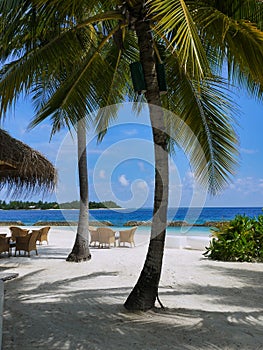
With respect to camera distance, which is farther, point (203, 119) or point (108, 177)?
point (108, 177)

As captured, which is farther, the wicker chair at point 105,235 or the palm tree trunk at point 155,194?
the wicker chair at point 105,235

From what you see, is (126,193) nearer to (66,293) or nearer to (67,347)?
(66,293)

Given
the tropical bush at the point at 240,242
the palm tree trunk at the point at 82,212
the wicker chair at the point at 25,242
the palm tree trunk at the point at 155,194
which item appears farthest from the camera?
the wicker chair at the point at 25,242

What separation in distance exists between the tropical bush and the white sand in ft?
1.72

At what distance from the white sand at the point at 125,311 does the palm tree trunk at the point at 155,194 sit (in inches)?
9.4

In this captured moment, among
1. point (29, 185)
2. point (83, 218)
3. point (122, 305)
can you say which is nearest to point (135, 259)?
point (83, 218)

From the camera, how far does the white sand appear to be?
4082mm

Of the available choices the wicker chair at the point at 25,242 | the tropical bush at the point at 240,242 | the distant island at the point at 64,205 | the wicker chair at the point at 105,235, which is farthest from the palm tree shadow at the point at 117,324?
the wicker chair at the point at 105,235

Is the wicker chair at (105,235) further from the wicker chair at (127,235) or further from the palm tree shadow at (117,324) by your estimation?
the palm tree shadow at (117,324)

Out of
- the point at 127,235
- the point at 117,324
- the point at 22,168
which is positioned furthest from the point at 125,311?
the point at 127,235

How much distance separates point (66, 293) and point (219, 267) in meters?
3.89

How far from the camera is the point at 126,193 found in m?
9.02

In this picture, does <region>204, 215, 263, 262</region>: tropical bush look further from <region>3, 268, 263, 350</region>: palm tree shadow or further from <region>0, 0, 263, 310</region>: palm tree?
<region>3, 268, 263, 350</region>: palm tree shadow

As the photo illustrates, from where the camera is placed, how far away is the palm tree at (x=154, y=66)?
13.0ft
